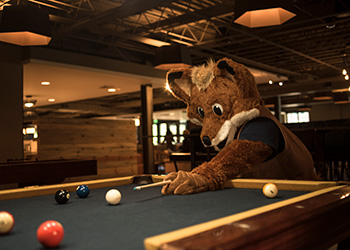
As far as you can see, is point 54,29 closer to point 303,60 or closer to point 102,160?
point 102,160

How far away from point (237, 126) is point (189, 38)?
657 centimetres

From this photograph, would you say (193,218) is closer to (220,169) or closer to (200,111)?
(220,169)

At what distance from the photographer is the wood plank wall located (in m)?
8.93

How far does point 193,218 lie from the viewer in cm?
126

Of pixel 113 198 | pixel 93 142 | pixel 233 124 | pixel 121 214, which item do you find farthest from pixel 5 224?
pixel 93 142

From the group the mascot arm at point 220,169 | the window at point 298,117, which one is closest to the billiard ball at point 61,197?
the mascot arm at point 220,169

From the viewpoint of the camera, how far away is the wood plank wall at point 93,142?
29.3 feet

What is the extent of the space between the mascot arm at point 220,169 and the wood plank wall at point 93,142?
22.7 ft

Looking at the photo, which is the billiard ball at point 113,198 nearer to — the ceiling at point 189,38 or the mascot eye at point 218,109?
the mascot eye at point 218,109

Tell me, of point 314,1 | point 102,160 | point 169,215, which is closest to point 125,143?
point 102,160

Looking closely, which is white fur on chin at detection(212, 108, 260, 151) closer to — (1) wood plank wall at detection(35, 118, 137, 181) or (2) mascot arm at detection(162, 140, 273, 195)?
(2) mascot arm at detection(162, 140, 273, 195)

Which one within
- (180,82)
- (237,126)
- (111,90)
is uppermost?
(111,90)

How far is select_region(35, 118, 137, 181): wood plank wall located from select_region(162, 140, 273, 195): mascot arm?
691 centimetres

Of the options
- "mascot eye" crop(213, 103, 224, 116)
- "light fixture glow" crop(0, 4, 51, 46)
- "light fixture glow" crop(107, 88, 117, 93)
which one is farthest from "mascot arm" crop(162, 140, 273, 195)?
"light fixture glow" crop(107, 88, 117, 93)
